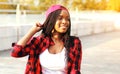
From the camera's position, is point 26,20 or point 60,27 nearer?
point 60,27

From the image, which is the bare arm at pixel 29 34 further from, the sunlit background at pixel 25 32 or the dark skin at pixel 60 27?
the sunlit background at pixel 25 32

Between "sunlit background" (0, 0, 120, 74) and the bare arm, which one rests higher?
the bare arm

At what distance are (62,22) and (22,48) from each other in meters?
0.36

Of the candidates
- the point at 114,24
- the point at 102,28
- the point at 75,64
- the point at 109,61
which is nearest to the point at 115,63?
the point at 109,61

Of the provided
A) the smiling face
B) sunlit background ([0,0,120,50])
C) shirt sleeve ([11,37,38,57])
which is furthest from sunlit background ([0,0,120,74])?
the smiling face

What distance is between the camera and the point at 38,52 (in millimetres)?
3057

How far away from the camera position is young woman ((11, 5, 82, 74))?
2.98 meters

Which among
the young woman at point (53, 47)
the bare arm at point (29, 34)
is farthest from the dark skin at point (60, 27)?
the bare arm at point (29, 34)

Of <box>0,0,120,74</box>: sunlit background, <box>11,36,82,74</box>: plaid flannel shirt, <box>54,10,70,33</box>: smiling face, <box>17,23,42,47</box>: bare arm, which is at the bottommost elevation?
<box>0,0,120,74</box>: sunlit background

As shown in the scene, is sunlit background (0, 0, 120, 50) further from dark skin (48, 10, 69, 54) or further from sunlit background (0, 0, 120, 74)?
dark skin (48, 10, 69, 54)

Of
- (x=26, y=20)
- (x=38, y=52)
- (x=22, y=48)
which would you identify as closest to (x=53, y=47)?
(x=38, y=52)

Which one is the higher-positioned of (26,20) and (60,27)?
(60,27)

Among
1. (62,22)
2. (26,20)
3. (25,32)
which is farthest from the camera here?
(26,20)

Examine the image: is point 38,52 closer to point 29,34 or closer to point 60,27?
point 29,34
